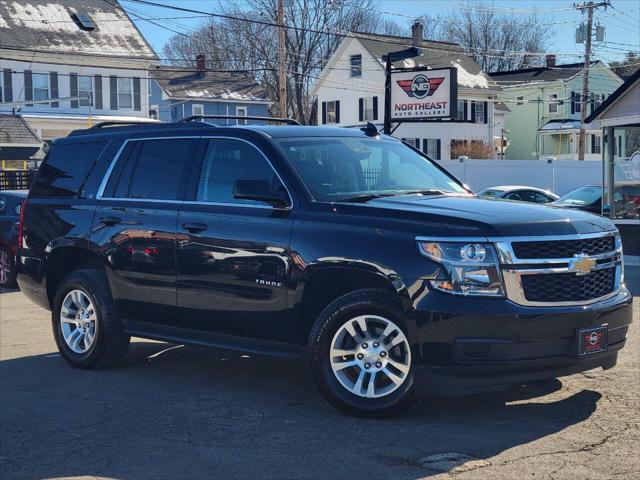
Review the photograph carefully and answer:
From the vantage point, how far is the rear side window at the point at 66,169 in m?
8.08

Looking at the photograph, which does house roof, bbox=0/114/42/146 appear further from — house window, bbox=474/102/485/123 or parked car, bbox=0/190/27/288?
house window, bbox=474/102/485/123

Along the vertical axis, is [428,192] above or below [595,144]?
below

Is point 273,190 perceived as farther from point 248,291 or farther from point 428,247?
point 428,247

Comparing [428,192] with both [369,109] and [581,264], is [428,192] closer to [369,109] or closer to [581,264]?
[581,264]

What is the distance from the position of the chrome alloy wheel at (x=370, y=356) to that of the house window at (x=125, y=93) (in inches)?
1715

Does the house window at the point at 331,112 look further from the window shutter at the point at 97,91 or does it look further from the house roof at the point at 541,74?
the house roof at the point at 541,74

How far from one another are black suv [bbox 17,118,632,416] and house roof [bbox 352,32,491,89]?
4507cm

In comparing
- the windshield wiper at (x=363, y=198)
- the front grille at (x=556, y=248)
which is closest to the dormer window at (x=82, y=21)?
the windshield wiper at (x=363, y=198)

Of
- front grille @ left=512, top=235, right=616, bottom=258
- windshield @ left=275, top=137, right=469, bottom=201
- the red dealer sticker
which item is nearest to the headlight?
front grille @ left=512, top=235, right=616, bottom=258

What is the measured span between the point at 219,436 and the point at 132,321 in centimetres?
213

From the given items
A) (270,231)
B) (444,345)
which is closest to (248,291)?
(270,231)

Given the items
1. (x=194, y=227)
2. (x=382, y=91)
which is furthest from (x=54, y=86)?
(x=194, y=227)

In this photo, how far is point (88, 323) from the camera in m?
7.78

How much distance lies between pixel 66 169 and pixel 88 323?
1.49m
